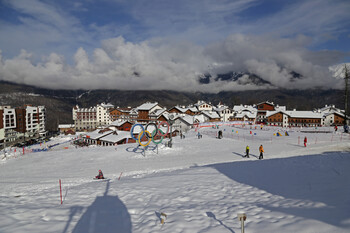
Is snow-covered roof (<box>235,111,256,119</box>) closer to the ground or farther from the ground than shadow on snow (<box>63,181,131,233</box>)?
farther from the ground

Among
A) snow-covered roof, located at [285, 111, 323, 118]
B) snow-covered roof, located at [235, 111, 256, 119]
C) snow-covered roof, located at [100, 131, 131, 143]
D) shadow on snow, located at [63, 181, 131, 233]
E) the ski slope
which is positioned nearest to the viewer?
the ski slope

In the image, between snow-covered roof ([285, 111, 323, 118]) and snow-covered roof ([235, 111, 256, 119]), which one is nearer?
snow-covered roof ([285, 111, 323, 118])

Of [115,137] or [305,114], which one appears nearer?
[115,137]

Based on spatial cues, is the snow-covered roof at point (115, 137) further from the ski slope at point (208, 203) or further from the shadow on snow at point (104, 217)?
the shadow on snow at point (104, 217)

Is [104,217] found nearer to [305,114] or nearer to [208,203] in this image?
[208,203]

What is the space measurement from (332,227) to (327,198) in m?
2.76

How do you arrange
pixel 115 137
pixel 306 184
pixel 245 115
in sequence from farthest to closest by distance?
pixel 245 115 → pixel 115 137 → pixel 306 184

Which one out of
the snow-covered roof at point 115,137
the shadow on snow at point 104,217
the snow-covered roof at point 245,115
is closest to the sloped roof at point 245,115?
the snow-covered roof at point 245,115

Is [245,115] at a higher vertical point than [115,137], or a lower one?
higher

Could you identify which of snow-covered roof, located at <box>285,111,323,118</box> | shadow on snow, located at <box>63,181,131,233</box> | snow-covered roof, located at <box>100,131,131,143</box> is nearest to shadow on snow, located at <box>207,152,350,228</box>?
shadow on snow, located at <box>63,181,131,233</box>

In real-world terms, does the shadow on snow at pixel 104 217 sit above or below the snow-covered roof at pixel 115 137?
above

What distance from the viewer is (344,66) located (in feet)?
131

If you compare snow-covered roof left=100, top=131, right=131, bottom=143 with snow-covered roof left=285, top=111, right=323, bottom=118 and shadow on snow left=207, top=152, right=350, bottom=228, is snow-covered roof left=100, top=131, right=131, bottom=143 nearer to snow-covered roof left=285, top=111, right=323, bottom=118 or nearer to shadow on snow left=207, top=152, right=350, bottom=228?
shadow on snow left=207, top=152, right=350, bottom=228

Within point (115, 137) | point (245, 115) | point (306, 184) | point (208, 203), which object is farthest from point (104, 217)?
point (245, 115)
